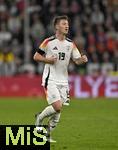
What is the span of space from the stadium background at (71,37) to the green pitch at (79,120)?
0.14 feet

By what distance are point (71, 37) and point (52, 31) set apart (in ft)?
2.72

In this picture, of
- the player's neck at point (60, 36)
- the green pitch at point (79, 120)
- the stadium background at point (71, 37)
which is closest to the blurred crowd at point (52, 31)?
the stadium background at point (71, 37)

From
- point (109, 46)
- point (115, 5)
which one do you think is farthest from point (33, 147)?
point (115, 5)

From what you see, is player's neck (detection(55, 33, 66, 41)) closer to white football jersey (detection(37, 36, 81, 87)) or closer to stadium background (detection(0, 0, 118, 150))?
white football jersey (detection(37, 36, 81, 87))

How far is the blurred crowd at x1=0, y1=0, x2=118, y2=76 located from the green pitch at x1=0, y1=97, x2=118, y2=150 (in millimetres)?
2233

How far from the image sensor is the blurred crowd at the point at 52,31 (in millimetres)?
27719

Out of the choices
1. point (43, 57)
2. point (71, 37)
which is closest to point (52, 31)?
point (71, 37)

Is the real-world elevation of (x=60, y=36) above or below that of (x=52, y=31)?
above

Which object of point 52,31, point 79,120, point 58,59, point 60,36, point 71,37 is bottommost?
point 79,120

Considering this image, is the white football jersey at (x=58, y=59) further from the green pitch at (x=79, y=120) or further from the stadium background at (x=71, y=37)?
the stadium background at (x=71, y=37)

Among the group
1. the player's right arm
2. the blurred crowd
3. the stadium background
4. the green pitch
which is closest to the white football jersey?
the player's right arm

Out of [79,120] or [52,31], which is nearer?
[79,120]

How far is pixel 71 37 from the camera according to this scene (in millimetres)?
28453

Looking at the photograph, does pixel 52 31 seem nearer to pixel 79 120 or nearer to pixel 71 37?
pixel 71 37
